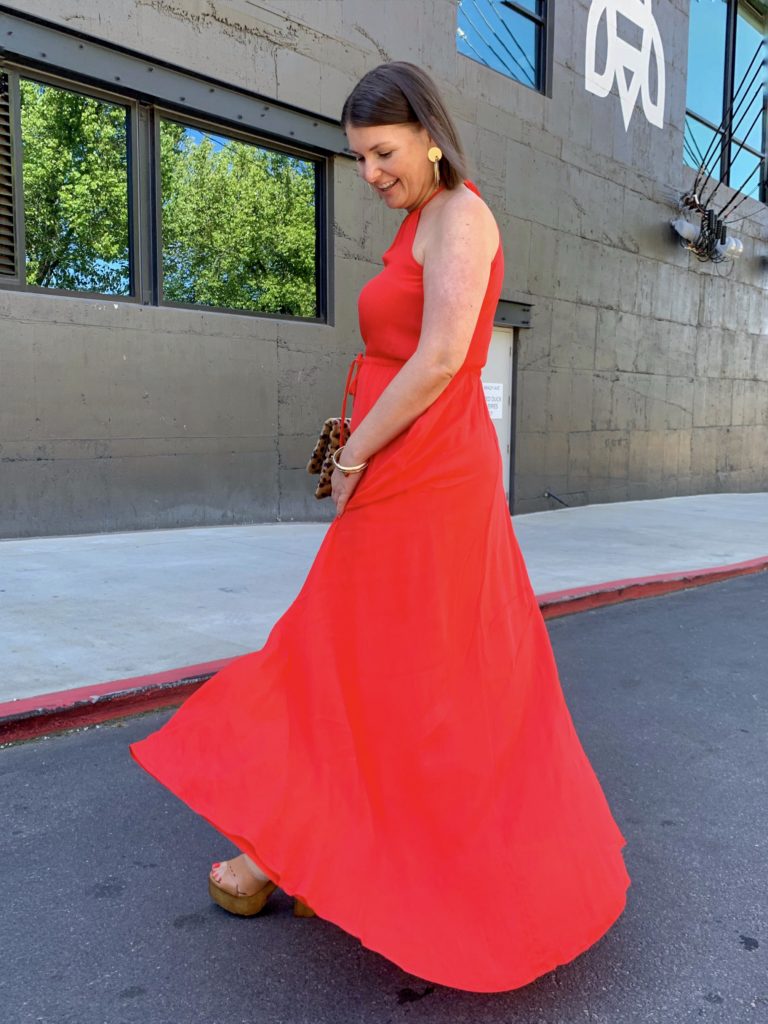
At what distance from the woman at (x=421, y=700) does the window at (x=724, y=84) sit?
1458 centimetres

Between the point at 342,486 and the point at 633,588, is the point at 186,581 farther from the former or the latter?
the point at 342,486

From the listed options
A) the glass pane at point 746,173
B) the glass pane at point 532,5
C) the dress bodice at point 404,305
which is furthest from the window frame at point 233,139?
the glass pane at point 746,173

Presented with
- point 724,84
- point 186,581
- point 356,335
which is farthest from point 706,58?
point 186,581

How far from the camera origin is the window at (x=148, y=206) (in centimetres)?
718

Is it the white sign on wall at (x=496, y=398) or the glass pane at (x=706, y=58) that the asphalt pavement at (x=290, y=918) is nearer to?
the white sign on wall at (x=496, y=398)

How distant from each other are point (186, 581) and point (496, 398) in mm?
6181

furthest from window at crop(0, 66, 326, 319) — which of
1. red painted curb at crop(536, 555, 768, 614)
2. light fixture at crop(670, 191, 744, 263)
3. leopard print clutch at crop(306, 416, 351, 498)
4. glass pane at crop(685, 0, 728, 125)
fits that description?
glass pane at crop(685, 0, 728, 125)

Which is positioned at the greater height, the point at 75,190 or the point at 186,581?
the point at 75,190

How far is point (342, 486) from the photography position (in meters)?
1.96

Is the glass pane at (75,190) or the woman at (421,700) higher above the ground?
the glass pane at (75,190)

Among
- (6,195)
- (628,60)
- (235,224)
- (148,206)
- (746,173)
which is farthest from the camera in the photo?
(746,173)

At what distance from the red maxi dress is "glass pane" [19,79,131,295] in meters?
6.36

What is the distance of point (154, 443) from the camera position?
7.96m

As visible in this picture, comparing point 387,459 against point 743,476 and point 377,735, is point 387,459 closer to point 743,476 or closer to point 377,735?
point 377,735
